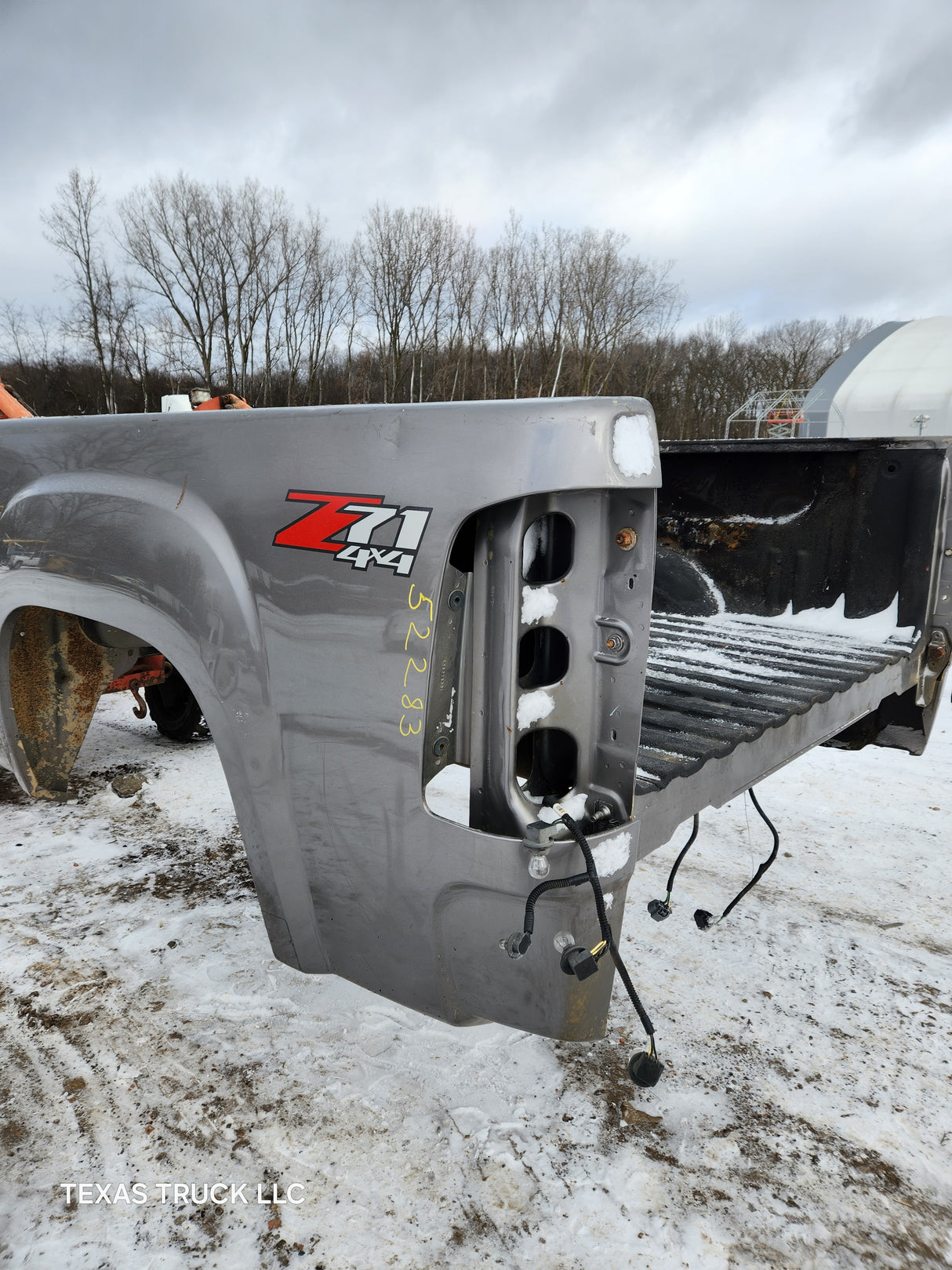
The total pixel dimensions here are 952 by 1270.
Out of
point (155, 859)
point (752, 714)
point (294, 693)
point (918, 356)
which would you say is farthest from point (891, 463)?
point (918, 356)

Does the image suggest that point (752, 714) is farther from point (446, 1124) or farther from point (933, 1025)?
point (446, 1124)

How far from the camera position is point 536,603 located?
1458 mm

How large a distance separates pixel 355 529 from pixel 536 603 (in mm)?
359

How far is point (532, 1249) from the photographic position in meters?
1.69

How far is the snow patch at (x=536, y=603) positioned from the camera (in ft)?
4.75

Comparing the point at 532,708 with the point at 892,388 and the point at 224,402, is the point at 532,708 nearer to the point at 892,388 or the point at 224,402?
the point at 224,402

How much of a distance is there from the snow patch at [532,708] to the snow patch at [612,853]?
0.26 metres

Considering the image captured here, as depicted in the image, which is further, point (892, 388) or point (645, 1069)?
point (892, 388)

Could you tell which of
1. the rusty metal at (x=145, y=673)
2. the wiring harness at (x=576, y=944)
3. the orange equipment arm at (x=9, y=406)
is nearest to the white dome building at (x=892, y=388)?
the rusty metal at (x=145, y=673)

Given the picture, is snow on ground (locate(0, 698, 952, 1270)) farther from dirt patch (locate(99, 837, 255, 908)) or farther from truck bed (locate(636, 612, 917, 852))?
truck bed (locate(636, 612, 917, 852))

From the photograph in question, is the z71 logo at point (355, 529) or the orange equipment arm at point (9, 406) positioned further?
the orange equipment arm at point (9, 406)

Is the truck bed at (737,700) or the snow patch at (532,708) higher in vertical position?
the snow patch at (532,708)

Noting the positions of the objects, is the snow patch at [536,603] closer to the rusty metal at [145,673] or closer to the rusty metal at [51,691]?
the rusty metal at [51,691]

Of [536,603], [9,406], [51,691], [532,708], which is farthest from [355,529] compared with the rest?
[9,406]
